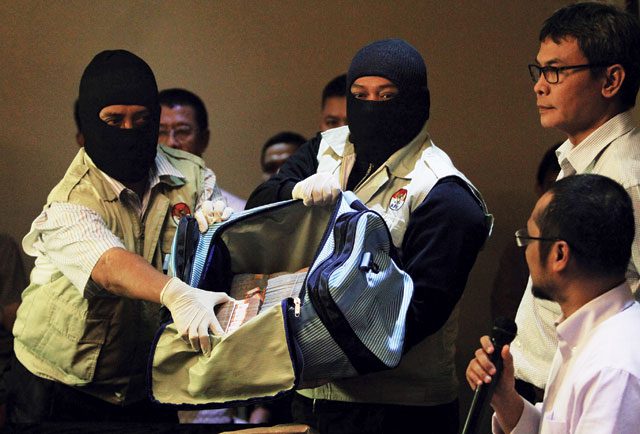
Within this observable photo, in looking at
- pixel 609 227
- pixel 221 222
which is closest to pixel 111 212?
pixel 221 222

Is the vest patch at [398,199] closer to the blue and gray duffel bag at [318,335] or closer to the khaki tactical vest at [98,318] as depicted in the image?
the blue and gray duffel bag at [318,335]

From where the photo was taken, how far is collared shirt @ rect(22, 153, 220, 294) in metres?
2.74

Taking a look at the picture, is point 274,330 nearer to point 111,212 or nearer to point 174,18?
point 111,212

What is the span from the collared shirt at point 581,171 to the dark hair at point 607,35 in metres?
0.11

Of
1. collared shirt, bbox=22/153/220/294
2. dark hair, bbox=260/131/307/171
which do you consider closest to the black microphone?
collared shirt, bbox=22/153/220/294

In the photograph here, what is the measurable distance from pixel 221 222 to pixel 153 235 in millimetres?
375

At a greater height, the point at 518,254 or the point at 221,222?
the point at 221,222

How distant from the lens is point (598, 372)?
1.85 metres

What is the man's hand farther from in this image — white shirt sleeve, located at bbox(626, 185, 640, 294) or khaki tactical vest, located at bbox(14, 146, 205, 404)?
khaki tactical vest, located at bbox(14, 146, 205, 404)

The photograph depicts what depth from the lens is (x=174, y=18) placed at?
16.4ft

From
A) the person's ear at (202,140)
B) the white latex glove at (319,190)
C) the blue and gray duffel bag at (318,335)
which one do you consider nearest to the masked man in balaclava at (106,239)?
the white latex glove at (319,190)

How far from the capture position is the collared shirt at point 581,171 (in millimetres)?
2415

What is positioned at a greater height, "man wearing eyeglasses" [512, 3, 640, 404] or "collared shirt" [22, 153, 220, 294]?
"man wearing eyeglasses" [512, 3, 640, 404]

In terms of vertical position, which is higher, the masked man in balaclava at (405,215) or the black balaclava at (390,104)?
the black balaclava at (390,104)
